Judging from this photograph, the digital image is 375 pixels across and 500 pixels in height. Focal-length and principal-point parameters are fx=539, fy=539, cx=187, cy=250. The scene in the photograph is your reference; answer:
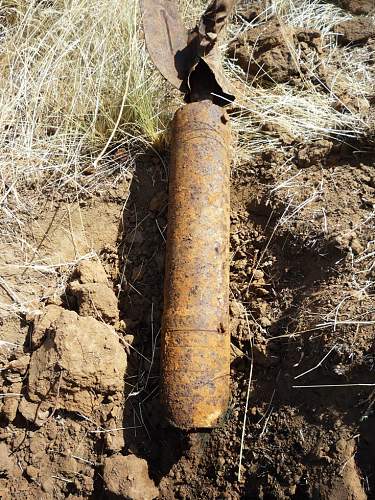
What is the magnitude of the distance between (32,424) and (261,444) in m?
0.98

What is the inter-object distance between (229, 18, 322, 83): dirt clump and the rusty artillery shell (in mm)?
863

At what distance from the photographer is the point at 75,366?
7.43ft

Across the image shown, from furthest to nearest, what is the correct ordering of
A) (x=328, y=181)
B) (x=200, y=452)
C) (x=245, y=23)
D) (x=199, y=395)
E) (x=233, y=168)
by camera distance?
(x=245, y=23) → (x=233, y=168) → (x=328, y=181) → (x=200, y=452) → (x=199, y=395)

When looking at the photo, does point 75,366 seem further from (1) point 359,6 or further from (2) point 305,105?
(1) point 359,6

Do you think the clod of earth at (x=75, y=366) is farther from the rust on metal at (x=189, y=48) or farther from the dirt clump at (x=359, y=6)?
the dirt clump at (x=359, y=6)

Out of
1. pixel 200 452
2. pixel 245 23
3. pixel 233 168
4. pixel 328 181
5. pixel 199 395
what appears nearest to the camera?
pixel 199 395

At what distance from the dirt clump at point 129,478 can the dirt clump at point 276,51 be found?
2.27 m

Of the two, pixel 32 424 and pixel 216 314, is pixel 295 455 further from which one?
pixel 32 424

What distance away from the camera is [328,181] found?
262cm

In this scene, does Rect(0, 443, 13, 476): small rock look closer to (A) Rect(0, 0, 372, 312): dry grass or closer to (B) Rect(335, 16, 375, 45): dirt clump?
(A) Rect(0, 0, 372, 312): dry grass

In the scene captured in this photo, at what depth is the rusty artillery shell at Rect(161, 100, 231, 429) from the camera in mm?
2096

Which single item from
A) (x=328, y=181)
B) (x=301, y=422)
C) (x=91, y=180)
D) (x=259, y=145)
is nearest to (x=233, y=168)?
(x=259, y=145)

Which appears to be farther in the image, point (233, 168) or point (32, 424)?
point (233, 168)

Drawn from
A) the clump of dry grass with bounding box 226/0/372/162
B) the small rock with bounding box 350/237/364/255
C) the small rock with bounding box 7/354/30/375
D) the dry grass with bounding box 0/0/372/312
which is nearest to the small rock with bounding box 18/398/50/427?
the small rock with bounding box 7/354/30/375
